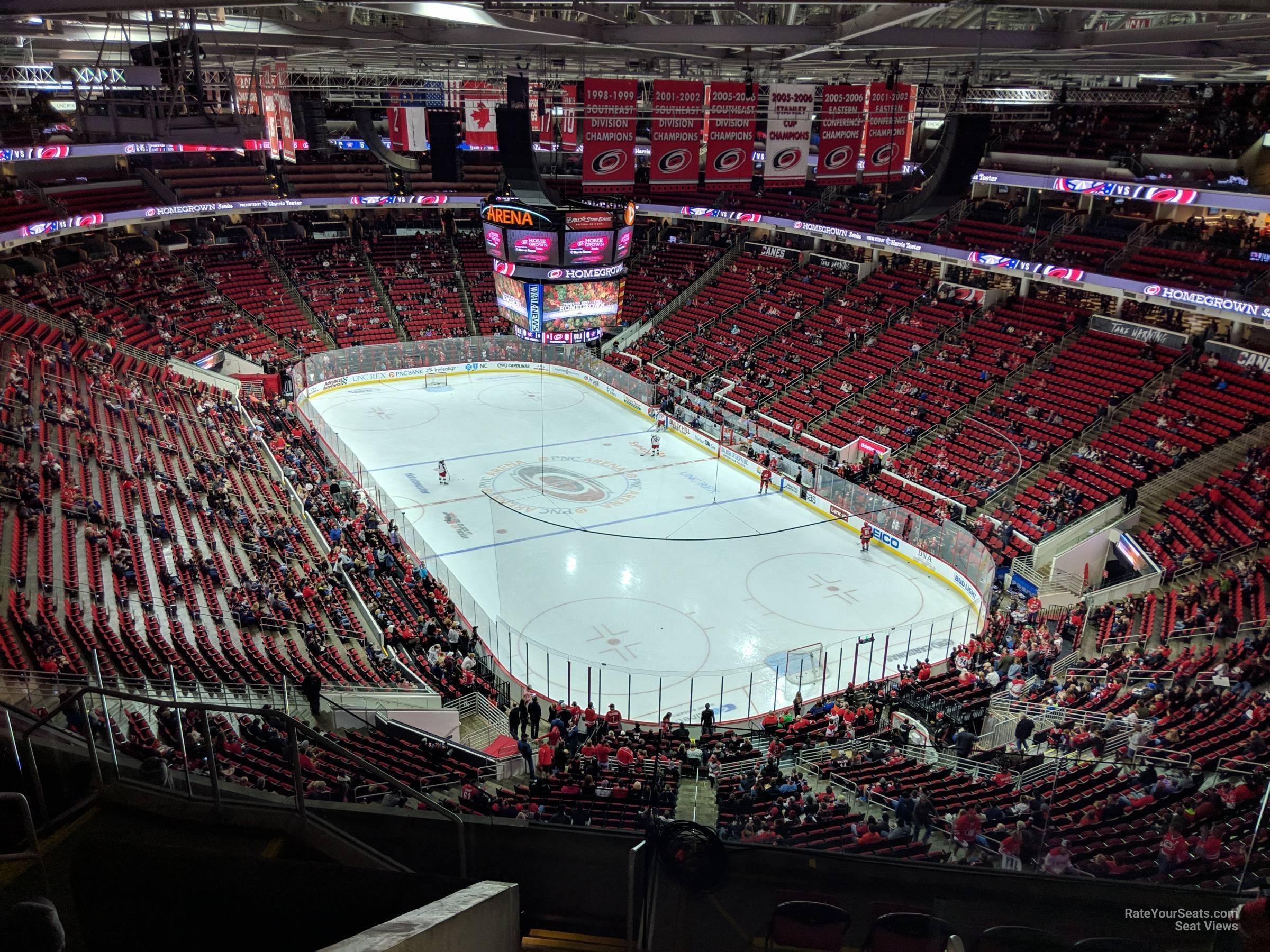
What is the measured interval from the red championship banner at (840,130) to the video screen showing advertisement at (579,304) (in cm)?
778

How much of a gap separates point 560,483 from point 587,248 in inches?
274

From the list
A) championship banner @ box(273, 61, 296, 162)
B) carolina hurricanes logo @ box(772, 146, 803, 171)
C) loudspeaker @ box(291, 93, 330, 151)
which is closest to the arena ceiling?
championship banner @ box(273, 61, 296, 162)

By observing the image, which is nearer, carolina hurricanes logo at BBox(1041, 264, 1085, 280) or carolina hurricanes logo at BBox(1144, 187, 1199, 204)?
carolina hurricanes logo at BBox(1144, 187, 1199, 204)

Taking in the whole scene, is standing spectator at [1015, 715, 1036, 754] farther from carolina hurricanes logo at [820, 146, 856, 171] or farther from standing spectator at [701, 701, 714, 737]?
carolina hurricanes logo at [820, 146, 856, 171]

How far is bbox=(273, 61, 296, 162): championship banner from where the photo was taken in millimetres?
15992

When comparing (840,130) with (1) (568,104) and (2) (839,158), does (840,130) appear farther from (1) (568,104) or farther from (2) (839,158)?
(1) (568,104)

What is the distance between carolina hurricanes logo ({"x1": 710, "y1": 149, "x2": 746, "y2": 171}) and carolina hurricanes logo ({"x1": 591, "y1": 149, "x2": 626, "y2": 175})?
153 cm

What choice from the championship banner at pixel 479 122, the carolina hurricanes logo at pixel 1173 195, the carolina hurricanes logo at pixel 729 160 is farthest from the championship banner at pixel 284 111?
the carolina hurricanes logo at pixel 1173 195

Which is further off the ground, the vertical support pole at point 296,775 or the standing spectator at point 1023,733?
the vertical support pole at point 296,775

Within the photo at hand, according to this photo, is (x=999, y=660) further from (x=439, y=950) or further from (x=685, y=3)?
(x=439, y=950)

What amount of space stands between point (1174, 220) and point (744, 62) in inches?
633

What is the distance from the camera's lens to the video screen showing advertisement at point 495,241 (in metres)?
20.6

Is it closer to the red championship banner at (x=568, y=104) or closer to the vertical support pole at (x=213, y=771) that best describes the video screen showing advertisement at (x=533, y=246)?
the red championship banner at (x=568, y=104)

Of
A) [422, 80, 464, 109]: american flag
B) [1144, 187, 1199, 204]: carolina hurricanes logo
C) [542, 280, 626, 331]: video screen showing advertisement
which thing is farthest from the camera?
[422, 80, 464, 109]: american flag
